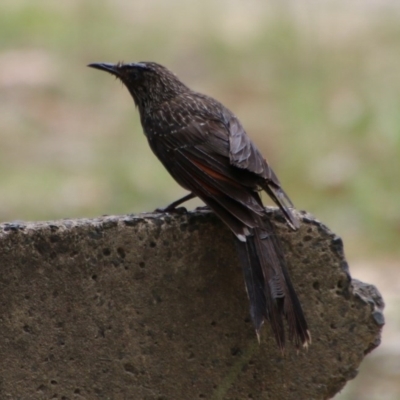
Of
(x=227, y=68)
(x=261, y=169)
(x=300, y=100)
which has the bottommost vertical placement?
(x=261, y=169)

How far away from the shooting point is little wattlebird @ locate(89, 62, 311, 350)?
4.31 metres

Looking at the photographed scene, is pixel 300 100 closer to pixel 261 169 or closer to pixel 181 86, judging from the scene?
pixel 181 86

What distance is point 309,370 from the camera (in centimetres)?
459

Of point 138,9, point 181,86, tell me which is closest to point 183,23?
point 138,9

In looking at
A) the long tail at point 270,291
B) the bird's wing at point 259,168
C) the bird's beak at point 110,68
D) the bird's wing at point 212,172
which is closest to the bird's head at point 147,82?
the bird's beak at point 110,68

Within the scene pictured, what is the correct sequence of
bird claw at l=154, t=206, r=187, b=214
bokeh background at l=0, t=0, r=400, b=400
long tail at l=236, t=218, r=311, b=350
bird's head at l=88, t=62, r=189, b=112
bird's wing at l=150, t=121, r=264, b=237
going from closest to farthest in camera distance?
1. long tail at l=236, t=218, r=311, b=350
2. bird's wing at l=150, t=121, r=264, b=237
3. bird claw at l=154, t=206, r=187, b=214
4. bird's head at l=88, t=62, r=189, b=112
5. bokeh background at l=0, t=0, r=400, b=400

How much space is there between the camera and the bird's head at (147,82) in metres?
5.41

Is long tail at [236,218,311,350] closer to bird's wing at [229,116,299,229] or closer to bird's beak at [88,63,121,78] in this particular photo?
bird's wing at [229,116,299,229]

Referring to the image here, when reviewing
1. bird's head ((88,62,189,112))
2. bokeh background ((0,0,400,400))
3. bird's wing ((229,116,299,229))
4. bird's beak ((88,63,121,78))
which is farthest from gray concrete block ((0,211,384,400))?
bokeh background ((0,0,400,400))

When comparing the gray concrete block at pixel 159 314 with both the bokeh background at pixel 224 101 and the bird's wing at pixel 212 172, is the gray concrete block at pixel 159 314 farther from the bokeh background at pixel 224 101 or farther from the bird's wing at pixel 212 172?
the bokeh background at pixel 224 101

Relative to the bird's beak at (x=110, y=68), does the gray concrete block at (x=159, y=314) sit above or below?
below

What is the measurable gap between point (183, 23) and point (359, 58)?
243 cm

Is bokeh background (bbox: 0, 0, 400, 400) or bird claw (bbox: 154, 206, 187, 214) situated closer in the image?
bird claw (bbox: 154, 206, 187, 214)

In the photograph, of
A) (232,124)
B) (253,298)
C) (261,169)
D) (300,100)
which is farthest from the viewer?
(300,100)
